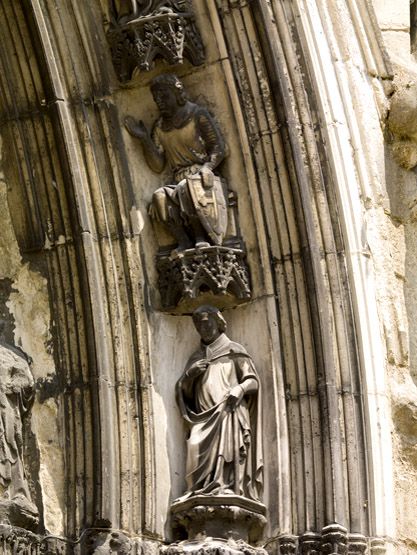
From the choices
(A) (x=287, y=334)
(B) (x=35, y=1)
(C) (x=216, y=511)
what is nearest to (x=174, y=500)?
(C) (x=216, y=511)

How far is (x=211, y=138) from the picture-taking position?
1068 cm

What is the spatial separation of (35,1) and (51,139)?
0.70 metres

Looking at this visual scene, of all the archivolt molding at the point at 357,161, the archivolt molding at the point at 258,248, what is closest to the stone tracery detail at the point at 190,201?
the archivolt molding at the point at 258,248

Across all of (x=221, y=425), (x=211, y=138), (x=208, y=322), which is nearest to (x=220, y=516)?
(x=221, y=425)

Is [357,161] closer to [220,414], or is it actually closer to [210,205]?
[210,205]

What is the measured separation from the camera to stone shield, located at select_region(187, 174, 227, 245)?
10.5 meters

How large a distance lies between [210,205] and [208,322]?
1.93 feet

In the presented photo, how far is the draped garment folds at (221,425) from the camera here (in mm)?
10156

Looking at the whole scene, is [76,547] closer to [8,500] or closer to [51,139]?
[8,500]

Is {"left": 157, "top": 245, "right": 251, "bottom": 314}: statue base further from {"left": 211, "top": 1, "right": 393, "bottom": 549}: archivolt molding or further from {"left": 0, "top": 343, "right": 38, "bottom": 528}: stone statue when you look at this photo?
{"left": 0, "top": 343, "right": 38, "bottom": 528}: stone statue

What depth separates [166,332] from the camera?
10.6 meters

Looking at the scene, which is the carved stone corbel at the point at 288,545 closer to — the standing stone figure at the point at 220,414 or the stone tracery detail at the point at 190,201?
the standing stone figure at the point at 220,414

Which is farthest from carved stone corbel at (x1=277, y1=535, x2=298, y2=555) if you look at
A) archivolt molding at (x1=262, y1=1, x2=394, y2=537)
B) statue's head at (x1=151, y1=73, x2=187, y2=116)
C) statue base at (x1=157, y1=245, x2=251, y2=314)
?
statue's head at (x1=151, y1=73, x2=187, y2=116)

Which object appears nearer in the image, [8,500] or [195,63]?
[8,500]
